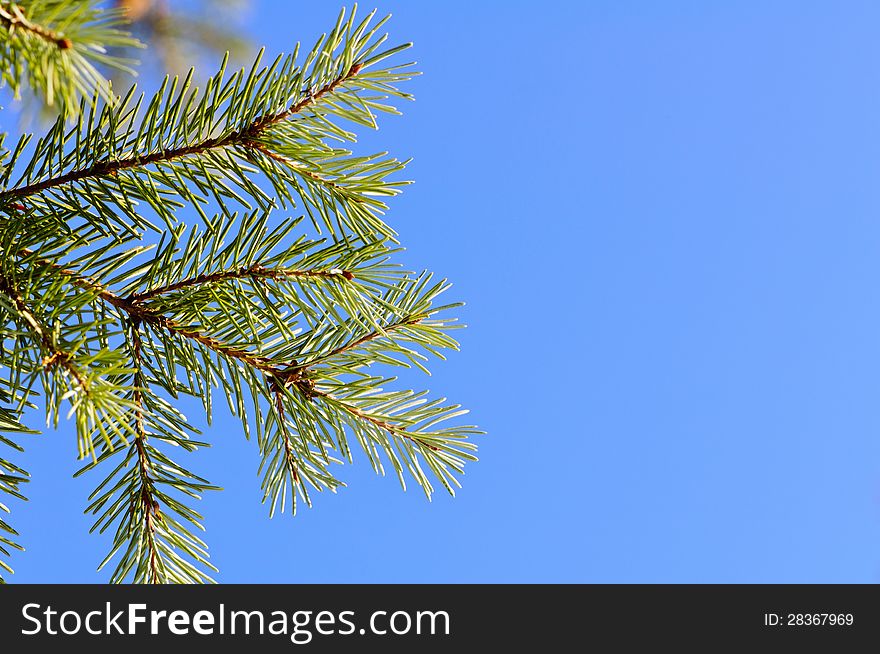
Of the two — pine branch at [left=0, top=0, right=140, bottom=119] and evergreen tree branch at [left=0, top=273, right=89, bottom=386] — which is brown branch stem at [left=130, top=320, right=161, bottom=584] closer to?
evergreen tree branch at [left=0, top=273, right=89, bottom=386]

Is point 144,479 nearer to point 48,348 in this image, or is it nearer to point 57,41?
point 48,348

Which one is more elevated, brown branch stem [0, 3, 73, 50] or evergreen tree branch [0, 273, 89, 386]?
brown branch stem [0, 3, 73, 50]

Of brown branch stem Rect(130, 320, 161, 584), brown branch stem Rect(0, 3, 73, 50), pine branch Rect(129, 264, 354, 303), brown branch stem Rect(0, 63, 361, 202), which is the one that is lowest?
brown branch stem Rect(130, 320, 161, 584)

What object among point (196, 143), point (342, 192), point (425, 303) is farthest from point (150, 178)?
point (425, 303)

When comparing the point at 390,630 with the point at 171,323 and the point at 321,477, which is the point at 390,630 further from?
the point at 171,323

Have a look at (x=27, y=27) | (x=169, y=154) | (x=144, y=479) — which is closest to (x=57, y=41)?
(x=27, y=27)

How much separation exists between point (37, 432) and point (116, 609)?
0.57ft

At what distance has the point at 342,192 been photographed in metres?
0.73

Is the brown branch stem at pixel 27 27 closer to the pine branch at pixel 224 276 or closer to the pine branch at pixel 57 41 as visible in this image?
the pine branch at pixel 57 41

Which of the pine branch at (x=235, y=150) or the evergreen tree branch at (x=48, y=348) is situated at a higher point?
the pine branch at (x=235, y=150)

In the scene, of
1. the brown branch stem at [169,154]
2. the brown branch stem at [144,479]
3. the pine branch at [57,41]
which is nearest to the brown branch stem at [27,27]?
the pine branch at [57,41]

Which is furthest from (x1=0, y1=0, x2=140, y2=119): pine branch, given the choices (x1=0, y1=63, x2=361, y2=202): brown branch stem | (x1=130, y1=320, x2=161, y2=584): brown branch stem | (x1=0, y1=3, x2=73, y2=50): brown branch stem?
(x1=130, y1=320, x2=161, y2=584): brown branch stem

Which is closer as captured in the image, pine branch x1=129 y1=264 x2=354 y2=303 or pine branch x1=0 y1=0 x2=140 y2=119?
pine branch x1=0 y1=0 x2=140 y2=119

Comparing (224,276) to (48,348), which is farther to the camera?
(224,276)
